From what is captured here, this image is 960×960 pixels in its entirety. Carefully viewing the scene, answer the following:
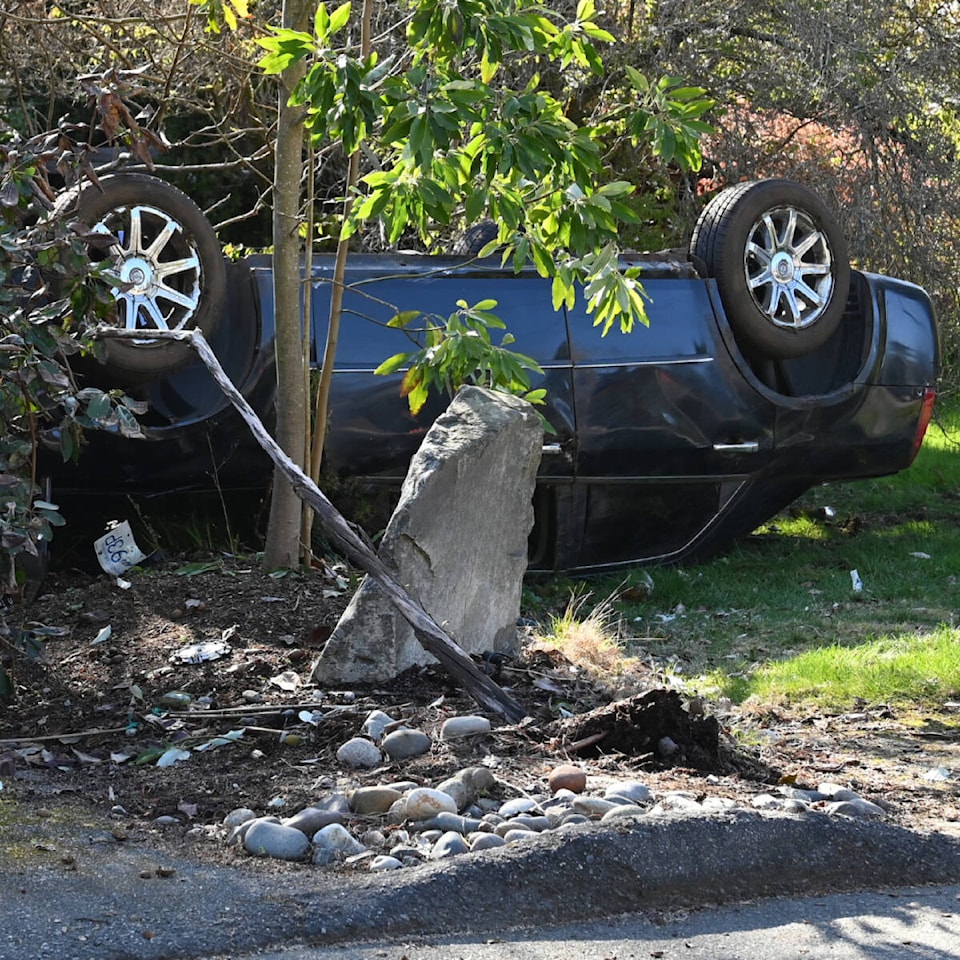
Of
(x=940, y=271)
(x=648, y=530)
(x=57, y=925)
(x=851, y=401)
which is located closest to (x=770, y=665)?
(x=648, y=530)

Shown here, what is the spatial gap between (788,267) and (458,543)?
3791 millimetres

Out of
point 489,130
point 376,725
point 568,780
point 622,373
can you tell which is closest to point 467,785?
point 568,780

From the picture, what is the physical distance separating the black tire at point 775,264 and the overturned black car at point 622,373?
0.01 metres

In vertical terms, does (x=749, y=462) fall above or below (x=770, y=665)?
above

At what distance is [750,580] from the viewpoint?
8.70 metres

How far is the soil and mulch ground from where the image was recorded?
433cm

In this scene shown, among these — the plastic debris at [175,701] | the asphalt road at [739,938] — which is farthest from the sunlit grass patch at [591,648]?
the asphalt road at [739,938]

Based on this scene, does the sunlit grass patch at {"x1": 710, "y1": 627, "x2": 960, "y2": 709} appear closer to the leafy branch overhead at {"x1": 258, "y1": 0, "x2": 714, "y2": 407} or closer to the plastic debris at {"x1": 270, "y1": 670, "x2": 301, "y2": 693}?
the leafy branch overhead at {"x1": 258, "y1": 0, "x2": 714, "y2": 407}

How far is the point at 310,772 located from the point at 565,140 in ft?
7.23

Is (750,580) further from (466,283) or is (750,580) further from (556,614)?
(466,283)

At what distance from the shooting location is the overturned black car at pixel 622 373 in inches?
278

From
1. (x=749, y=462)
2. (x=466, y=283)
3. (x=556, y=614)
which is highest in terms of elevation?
(x=466, y=283)

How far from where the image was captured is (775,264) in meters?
8.56

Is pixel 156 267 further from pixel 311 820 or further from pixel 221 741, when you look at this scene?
pixel 311 820
